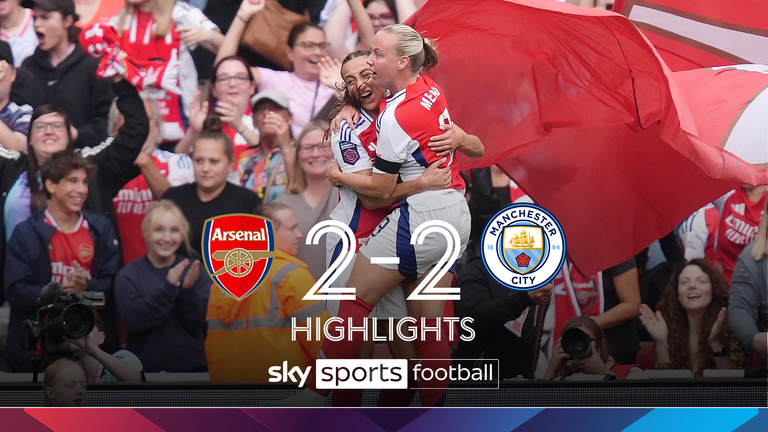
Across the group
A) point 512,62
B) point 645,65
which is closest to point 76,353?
point 512,62

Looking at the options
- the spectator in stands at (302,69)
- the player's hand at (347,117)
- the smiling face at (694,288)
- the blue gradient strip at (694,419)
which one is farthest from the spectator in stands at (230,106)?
the blue gradient strip at (694,419)

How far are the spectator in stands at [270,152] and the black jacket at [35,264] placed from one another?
25.3 inches

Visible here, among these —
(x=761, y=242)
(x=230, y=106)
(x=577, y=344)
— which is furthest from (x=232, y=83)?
(x=761, y=242)

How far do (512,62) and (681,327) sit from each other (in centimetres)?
135

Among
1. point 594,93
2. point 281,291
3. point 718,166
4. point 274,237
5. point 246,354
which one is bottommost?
point 246,354

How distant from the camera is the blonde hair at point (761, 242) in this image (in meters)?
3.48

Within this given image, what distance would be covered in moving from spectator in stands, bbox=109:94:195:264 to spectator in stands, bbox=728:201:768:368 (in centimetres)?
238

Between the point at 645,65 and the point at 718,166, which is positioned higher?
the point at 645,65

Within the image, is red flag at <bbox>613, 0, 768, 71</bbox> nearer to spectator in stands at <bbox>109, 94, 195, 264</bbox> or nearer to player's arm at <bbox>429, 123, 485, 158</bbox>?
player's arm at <bbox>429, 123, 485, 158</bbox>

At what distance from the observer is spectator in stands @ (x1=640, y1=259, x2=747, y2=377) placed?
350 cm

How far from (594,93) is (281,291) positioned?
1.57 meters

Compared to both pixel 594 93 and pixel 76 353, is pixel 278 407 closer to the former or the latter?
pixel 76 353

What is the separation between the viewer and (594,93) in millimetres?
3490

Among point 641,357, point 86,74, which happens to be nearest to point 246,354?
point 86,74
